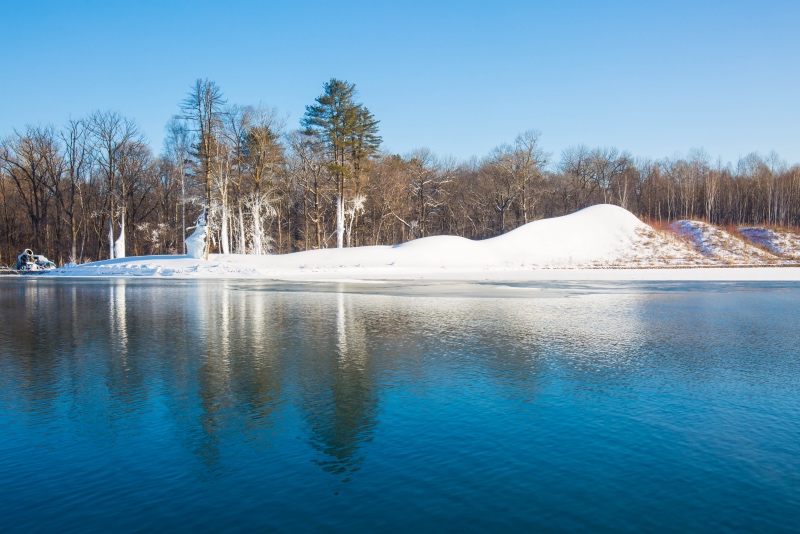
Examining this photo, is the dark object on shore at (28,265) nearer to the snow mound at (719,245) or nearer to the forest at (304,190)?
the forest at (304,190)

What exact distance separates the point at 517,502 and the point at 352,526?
4.69 ft

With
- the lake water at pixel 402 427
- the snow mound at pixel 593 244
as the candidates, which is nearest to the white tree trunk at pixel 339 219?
the snow mound at pixel 593 244

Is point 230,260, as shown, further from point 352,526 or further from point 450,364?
point 352,526

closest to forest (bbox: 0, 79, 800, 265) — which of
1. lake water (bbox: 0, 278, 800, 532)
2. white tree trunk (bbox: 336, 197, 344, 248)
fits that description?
white tree trunk (bbox: 336, 197, 344, 248)

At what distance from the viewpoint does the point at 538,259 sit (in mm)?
45156

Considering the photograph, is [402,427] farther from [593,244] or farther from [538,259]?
[593,244]

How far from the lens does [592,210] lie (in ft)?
175

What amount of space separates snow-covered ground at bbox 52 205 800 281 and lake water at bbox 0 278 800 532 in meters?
21.6

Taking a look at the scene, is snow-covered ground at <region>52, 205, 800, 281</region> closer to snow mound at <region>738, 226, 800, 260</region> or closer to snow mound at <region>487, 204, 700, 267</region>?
snow mound at <region>487, 204, 700, 267</region>

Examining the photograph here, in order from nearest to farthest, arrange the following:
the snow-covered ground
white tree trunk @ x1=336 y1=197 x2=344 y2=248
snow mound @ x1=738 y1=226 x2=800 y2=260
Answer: the snow-covered ground → white tree trunk @ x1=336 y1=197 x2=344 y2=248 → snow mound @ x1=738 y1=226 x2=800 y2=260

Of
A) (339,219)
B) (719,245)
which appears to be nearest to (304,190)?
(339,219)

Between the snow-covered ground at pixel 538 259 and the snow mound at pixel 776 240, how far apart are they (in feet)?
7.42

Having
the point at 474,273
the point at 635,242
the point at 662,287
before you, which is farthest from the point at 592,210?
the point at 662,287

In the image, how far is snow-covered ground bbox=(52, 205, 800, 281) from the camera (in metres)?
36.6
